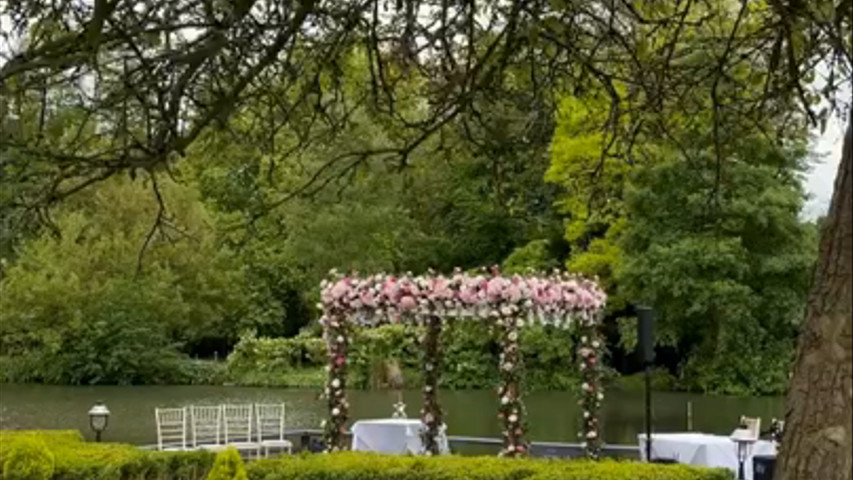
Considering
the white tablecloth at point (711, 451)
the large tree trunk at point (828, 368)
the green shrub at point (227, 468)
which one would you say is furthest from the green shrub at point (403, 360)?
the large tree trunk at point (828, 368)

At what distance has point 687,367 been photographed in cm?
2441

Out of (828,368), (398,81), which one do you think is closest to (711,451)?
(398,81)

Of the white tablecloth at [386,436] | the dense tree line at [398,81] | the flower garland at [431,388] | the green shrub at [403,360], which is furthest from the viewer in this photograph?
the green shrub at [403,360]

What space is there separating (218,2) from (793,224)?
67.0 ft

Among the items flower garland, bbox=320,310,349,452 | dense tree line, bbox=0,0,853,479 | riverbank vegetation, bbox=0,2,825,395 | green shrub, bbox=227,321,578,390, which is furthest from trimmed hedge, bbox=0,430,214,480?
green shrub, bbox=227,321,578,390

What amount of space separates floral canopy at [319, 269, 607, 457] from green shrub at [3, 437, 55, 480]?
2.95 meters

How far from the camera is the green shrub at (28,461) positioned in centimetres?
703

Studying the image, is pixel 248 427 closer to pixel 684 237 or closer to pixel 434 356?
pixel 434 356

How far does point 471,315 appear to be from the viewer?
9367 mm

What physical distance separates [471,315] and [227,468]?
3848mm

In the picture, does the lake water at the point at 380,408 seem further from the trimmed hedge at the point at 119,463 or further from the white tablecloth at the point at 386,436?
the trimmed hedge at the point at 119,463

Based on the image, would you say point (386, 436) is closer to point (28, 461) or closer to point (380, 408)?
point (28, 461)

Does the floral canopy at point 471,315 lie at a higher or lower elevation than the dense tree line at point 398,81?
lower

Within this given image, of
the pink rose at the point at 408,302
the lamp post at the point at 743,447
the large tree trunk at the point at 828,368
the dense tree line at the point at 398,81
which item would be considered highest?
the dense tree line at the point at 398,81
